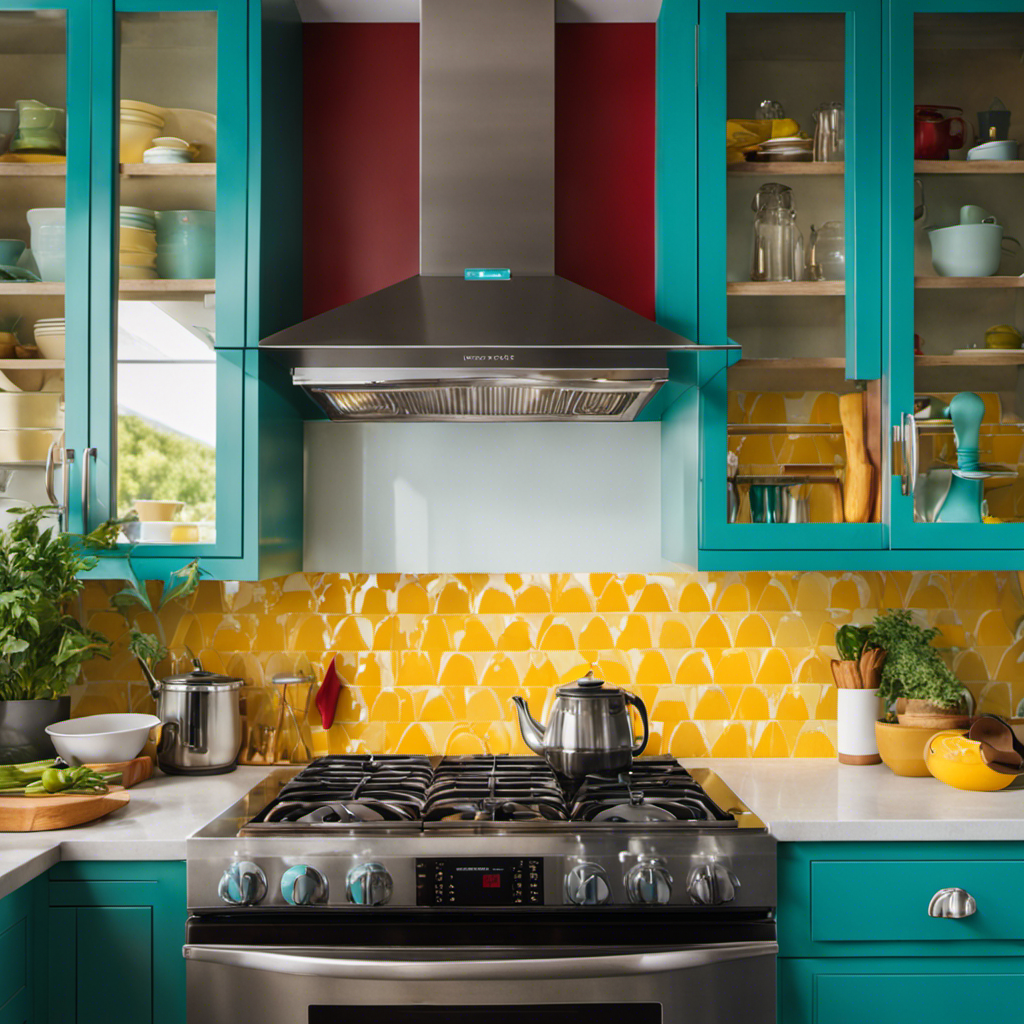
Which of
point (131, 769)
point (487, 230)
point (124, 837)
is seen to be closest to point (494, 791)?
point (124, 837)

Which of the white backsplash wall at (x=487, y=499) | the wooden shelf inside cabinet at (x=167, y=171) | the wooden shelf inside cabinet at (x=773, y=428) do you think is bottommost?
the white backsplash wall at (x=487, y=499)

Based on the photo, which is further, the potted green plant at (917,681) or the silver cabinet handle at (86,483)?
the potted green plant at (917,681)

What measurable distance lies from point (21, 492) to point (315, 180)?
1.05 meters

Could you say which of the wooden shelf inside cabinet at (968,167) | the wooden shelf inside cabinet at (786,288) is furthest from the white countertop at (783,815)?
the wooden shelf inside cabinet at (968,167)

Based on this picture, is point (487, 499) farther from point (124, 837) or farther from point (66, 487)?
point (124, 837)

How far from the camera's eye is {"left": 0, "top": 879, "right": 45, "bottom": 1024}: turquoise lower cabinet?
1.53 m

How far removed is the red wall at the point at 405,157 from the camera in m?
2.35

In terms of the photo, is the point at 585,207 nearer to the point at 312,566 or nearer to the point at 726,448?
the point at 726,448

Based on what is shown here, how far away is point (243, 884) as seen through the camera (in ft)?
5.27

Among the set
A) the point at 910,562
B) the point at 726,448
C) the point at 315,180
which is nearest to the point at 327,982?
the point at 726,448

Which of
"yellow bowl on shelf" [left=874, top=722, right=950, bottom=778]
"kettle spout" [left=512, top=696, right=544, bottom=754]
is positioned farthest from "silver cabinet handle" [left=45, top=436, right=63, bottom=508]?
"yellow bowl on shelf" [left=874, top=722, right=950, bottom=778]

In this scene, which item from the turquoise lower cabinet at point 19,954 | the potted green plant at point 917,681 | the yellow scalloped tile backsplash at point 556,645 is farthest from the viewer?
the yellow scalloped tile backsplash at point 556,645

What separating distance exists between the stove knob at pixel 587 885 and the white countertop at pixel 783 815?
1.13ft

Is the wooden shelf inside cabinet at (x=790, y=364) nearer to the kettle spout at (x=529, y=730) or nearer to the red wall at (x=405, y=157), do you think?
the red wall at (x=405, y=157)
